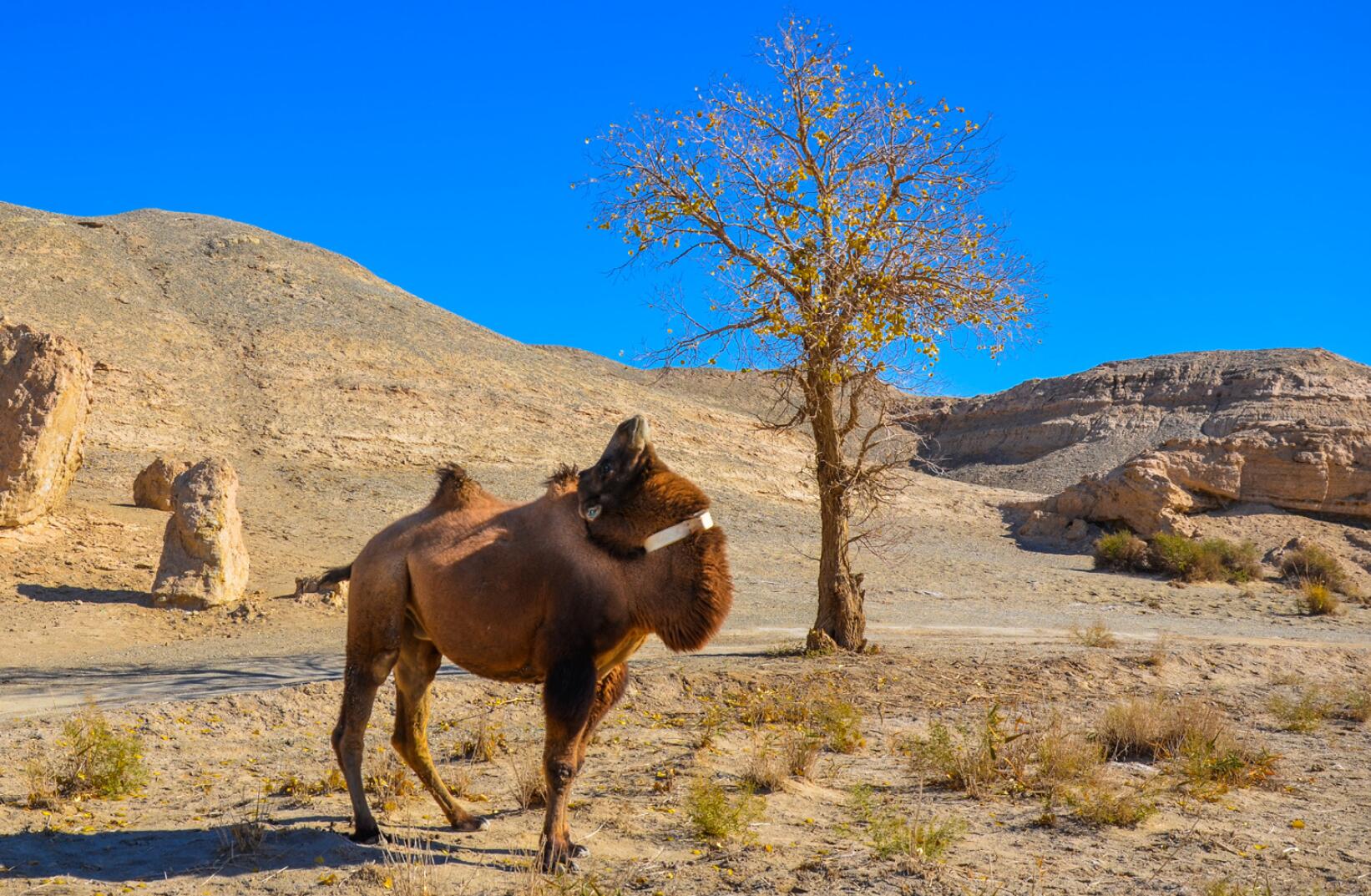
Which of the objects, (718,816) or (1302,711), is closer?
(718,816)

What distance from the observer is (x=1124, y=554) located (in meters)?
29.9

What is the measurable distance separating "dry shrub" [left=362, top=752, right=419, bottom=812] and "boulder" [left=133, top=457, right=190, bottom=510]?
18300 mm

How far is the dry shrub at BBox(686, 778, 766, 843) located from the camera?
234 inches

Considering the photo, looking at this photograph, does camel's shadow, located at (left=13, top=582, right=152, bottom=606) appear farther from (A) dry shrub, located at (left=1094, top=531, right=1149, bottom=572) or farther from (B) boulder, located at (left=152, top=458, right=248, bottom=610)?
(A) dry shrub, located at (left=1094, top=531, right=1149, bottom=572)

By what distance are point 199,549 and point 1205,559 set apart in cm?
2391

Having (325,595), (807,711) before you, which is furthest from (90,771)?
(325,595)

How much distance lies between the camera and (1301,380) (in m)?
53.9

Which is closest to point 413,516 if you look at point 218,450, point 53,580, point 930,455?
point 53,580

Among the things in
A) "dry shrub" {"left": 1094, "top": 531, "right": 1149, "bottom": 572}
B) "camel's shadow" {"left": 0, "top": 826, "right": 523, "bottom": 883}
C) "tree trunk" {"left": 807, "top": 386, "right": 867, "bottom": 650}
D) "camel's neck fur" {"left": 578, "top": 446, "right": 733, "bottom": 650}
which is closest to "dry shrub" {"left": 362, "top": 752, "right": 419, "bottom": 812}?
"camel's shadow" {"left": 0, "top": 826, "right": 523, "bottom": 883}

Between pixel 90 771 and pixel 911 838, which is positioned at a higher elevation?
pixel 911 838

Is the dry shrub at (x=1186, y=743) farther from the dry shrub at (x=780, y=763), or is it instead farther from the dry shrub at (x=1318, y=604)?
the dry shrub at (x=1318, y=604)

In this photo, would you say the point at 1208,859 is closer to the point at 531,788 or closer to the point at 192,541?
the point at 531,788

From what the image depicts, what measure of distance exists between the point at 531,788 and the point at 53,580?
13462 millimetres

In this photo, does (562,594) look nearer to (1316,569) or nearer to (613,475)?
(613,475)
